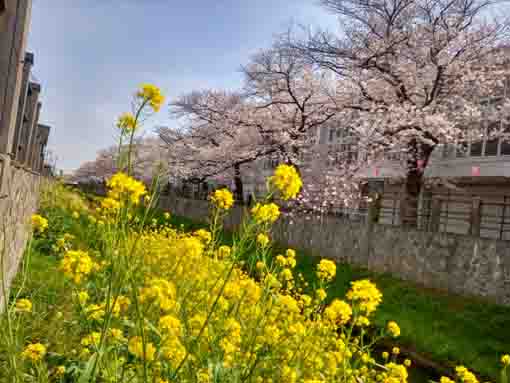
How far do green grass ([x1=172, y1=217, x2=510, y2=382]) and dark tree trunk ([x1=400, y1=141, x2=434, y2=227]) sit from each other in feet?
7.91

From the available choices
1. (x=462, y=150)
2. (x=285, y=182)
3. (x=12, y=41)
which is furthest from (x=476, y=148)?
(x=285, y=182)

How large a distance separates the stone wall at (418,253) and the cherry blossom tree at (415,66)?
1401 mm

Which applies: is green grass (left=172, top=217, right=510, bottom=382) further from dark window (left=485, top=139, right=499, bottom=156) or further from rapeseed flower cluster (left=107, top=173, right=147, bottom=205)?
dark window (left=485, top=139, right=499, bottom=156)

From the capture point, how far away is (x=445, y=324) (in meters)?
8.99

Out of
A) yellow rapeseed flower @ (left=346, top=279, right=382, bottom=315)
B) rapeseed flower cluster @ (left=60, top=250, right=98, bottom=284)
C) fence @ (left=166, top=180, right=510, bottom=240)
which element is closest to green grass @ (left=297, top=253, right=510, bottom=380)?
yellow rapeseed flower @ (left=346, top=279, right=382, bottom=315)

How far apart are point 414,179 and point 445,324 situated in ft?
20.7

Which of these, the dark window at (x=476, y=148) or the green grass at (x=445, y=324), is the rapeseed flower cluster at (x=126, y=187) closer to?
the green grass at (x=445, y=324)

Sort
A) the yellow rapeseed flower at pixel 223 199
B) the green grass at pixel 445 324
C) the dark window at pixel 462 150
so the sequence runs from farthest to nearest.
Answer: the dark window at pixel 462 150 < the green grass at pixel 445 324 < the yellow rapeseed flower at pixel 223 199

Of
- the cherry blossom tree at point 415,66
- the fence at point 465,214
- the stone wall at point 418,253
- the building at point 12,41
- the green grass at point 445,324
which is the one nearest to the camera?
the building at point 12,41

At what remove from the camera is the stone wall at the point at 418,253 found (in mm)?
10219

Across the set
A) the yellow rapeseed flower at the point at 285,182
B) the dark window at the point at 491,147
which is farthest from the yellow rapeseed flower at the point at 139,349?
the dark window at the point at 491,147

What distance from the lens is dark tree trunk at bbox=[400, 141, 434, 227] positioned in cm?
1414

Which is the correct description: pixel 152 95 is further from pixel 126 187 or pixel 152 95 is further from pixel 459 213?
pixel 459 213

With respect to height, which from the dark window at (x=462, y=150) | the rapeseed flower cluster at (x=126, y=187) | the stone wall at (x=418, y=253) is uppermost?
the dark window at (x=462, y=150)
